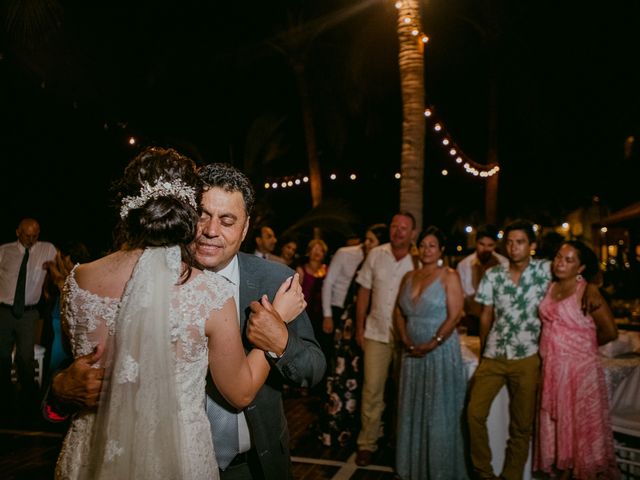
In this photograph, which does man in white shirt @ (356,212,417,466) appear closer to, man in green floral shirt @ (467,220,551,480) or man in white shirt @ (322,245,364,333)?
man in green floral shirt @ (467,220,551,480)

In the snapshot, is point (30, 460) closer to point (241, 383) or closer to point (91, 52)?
point (241, 383)

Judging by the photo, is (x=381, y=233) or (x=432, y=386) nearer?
(x=432, y=386)

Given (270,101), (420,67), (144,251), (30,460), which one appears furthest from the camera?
(270,101)

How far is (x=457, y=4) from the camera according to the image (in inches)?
486

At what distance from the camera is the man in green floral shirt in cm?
427

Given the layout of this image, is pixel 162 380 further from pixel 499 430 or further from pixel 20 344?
pixel 20 344

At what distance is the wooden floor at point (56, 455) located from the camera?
4727mm

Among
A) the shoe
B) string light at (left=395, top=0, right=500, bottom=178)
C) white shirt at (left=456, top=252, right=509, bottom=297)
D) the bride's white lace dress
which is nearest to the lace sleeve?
the bride's white lace dress

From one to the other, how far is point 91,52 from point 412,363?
31.2 ft

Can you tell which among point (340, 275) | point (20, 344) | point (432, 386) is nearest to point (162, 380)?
point (432, 386)

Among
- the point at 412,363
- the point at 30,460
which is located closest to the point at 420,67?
the point at 412,363

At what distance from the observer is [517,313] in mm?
4391

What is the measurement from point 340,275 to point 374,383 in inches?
72.6

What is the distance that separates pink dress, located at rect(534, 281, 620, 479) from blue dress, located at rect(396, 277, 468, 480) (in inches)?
26.8
